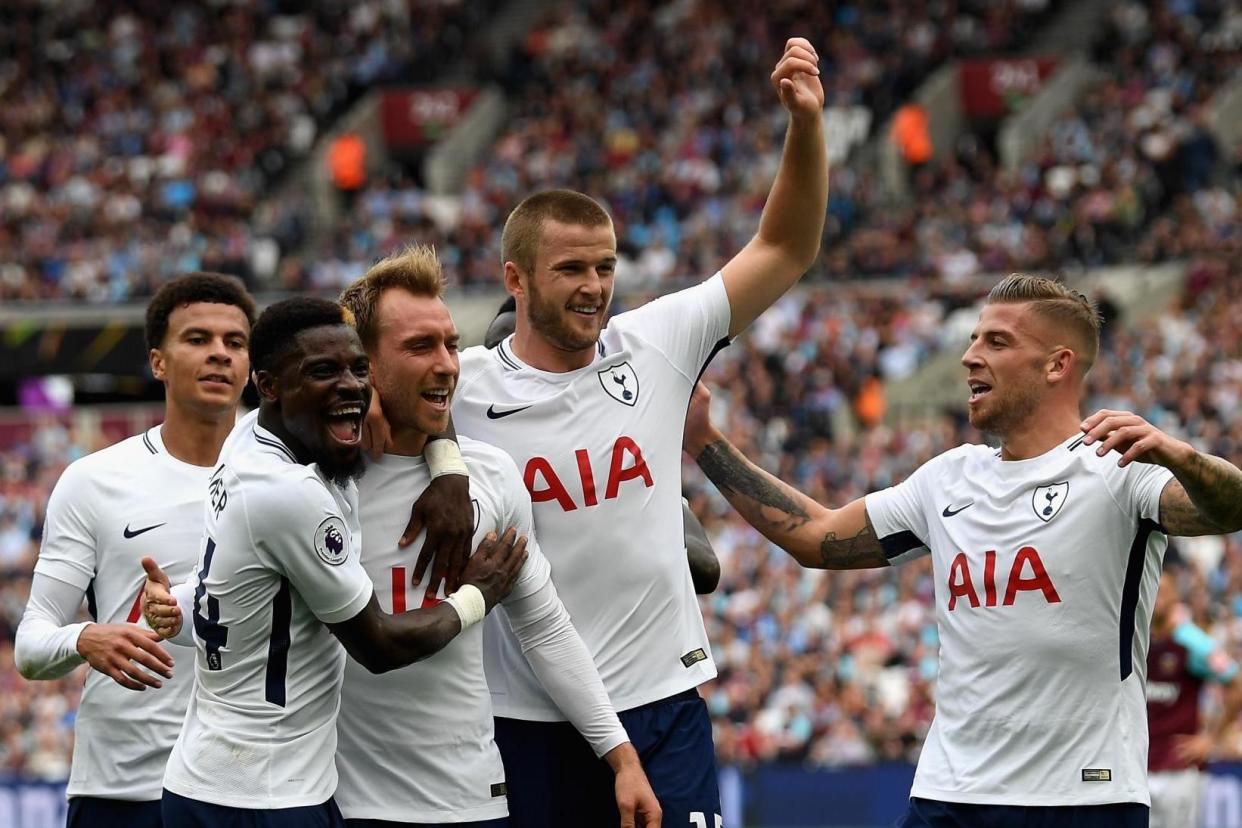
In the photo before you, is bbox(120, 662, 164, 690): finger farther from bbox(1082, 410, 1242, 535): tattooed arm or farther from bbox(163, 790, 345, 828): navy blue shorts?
bbox(1082, 410, 1242, 535): tattooed arm

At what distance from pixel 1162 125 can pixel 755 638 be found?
12648 mm

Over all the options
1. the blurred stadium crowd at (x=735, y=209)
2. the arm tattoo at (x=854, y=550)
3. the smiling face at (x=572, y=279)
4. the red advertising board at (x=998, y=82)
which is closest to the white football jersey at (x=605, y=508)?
the smiling face at (x=572, y=279)

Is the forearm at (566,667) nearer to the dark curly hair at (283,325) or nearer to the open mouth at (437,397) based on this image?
the open mouth at (437,397)

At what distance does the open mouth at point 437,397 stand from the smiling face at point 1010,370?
154 centimetres

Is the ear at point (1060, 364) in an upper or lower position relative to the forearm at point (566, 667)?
upper

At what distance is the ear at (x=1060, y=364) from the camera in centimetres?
569

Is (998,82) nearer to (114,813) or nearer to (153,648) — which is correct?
(114,813)

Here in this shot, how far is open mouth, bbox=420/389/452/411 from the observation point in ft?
17.0

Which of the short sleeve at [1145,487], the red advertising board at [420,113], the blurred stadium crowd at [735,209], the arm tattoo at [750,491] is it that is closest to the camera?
the short sleeve at [1145,487]

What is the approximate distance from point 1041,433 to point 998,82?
26.5m

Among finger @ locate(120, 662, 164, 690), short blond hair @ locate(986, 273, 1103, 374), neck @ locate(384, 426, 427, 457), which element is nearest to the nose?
short blond hair @ locate(986, 273, 1103, 374)

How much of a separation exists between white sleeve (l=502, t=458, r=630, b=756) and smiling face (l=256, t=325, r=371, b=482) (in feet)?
1.97

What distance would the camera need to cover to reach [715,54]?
3284 cm

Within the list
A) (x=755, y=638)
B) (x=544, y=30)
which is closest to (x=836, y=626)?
(x=755, y=638)
